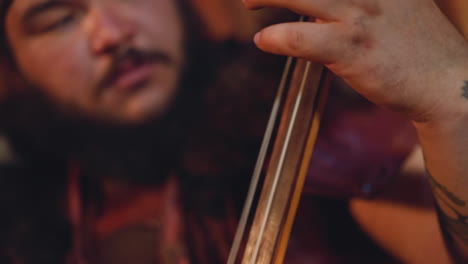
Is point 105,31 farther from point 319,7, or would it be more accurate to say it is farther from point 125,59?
point 319,7

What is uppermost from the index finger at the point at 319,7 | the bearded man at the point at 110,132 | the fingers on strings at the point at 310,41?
the index finger at the point at 319,7

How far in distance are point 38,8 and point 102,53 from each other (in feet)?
0.43

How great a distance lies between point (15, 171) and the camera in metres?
0.90

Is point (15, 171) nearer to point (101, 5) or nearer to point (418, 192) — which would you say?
point (101, 5)

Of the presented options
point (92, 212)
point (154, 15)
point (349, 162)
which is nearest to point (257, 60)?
point (154, 15)

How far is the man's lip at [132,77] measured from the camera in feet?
2.43

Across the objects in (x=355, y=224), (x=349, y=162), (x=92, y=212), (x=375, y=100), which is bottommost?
(x=92, y=212)

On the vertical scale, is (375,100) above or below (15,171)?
above

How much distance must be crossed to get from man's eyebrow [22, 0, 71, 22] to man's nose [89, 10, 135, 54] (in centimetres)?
6

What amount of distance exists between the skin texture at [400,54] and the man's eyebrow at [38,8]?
0.37 metres

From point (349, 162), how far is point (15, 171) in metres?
0.68

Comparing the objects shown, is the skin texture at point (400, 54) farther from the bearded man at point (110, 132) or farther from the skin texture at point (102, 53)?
the skin texture at point (102, 53)

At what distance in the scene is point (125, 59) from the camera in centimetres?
73

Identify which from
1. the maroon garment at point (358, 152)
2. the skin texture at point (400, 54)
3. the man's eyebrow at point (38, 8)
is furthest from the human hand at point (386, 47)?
the man's eyebrow at point (38, 8)
